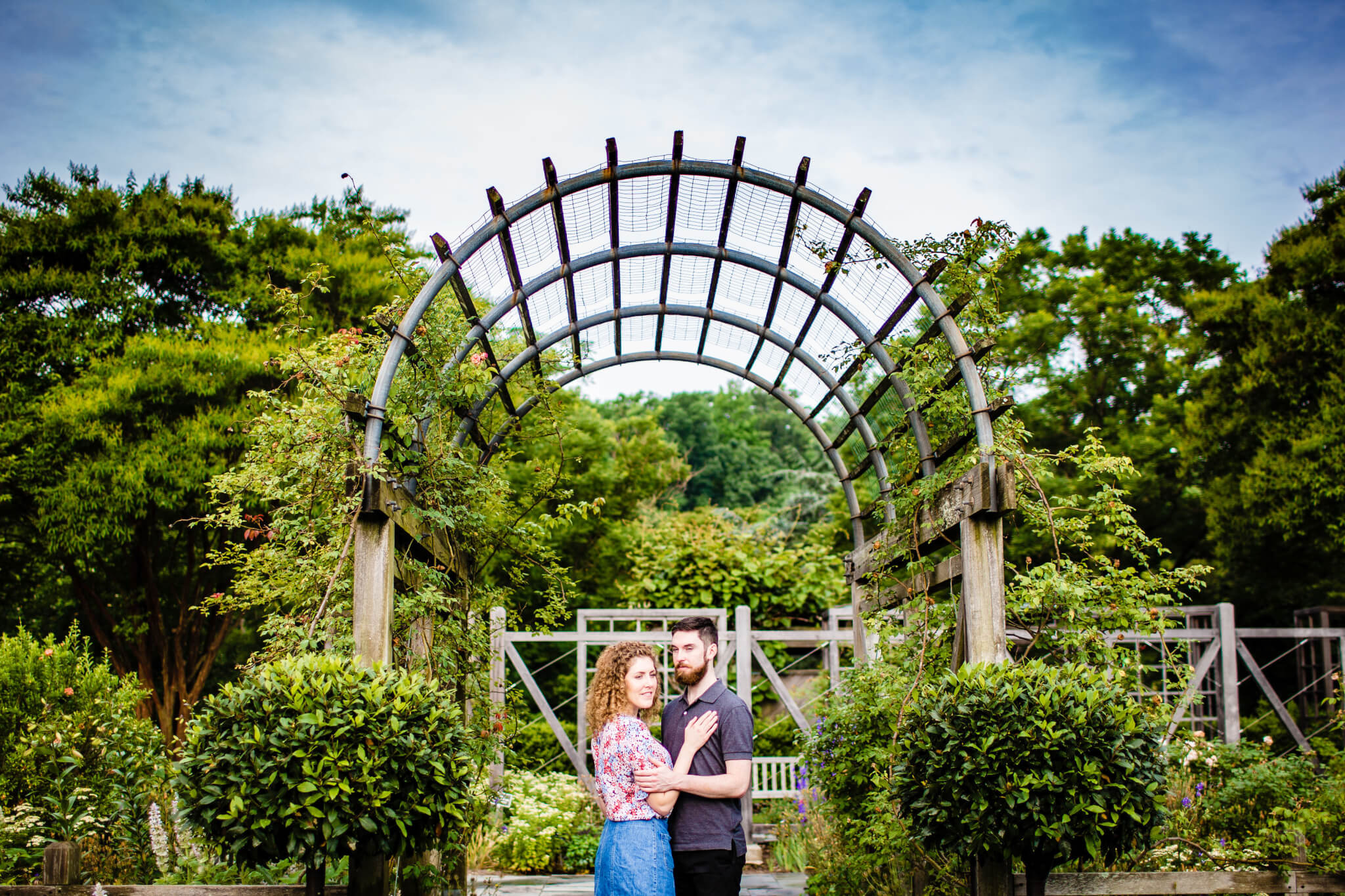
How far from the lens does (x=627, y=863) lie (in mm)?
2732

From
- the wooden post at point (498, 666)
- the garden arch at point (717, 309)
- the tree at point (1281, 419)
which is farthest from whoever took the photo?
the tree at point (1281, 419)

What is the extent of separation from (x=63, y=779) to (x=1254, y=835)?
24.0 ft

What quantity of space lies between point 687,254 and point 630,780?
3.02 m

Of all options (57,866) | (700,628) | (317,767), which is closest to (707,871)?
(700,628)

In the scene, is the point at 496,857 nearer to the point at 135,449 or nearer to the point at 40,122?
the point at 135,449

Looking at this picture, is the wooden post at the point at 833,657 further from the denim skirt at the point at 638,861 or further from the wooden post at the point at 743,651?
the denim skirt at the point at 638,861

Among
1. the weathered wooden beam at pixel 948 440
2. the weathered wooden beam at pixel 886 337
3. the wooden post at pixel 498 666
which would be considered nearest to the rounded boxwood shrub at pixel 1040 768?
the weathered wooden beam at pixel 948 440

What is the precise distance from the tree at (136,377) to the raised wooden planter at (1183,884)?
8551 mm

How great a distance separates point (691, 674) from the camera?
297cm

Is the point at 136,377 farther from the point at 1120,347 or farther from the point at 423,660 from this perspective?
the point at 1120,347

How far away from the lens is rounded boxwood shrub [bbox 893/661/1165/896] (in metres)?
2.95

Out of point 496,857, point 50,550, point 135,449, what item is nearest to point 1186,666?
point 496,857

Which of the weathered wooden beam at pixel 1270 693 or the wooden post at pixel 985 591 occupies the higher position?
A: the wooden post at pixel 985 591

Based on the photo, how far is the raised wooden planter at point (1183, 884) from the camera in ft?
11.4
